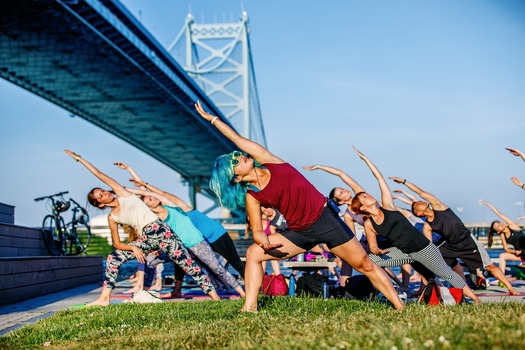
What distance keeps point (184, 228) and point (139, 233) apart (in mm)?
681

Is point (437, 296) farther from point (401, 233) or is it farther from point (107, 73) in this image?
point (107, 73)

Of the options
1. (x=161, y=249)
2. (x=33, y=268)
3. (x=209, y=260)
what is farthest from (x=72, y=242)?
(x=161, y=249)

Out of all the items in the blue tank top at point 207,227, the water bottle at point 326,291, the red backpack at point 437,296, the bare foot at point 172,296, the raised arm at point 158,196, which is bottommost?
the bare foot at point 172,296

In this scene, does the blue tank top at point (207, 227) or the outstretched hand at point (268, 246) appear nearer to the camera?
the outstretched hand at point (268, 246)

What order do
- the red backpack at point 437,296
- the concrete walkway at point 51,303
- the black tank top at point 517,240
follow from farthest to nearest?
the black tank top at point 517,240, the red backpack at point 437,296, the concrete walkway at point 51,303

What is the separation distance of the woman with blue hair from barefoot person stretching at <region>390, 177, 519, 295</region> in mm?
2869

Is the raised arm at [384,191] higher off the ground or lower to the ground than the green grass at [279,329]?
higher

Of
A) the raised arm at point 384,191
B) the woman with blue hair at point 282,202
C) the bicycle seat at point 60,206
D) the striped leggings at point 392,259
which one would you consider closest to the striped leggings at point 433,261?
the raised arm at point 384,191

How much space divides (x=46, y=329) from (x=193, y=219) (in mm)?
3452

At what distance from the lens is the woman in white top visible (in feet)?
22.9

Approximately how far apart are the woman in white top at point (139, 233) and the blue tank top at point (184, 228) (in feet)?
0.90

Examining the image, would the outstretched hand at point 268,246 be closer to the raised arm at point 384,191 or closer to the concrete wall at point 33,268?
the raised arm at point 384,191

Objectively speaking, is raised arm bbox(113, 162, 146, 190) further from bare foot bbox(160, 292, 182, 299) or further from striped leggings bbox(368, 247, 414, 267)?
striped leggings bbox(368, 247, 414, 267)

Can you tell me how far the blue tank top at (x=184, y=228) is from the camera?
764 cm
